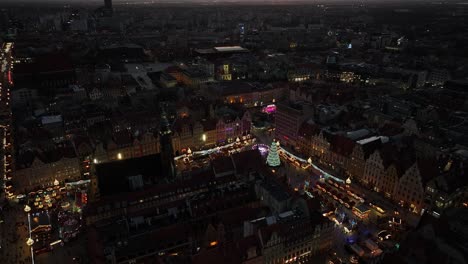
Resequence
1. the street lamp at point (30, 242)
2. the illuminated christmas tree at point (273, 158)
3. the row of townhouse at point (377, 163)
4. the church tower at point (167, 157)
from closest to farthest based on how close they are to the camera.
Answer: the street lamp at point (30, 242), the row of townhouse at point (377, 163), the church tower at point (167, 157), the illuminated christmas tree at point (273, 158)

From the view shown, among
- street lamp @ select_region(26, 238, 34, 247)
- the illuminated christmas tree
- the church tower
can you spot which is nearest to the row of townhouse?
the illuminated christmas tree

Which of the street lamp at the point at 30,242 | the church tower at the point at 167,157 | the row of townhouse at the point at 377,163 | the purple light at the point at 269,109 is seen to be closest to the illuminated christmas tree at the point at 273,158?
the row of townhouse at the point at 377,163

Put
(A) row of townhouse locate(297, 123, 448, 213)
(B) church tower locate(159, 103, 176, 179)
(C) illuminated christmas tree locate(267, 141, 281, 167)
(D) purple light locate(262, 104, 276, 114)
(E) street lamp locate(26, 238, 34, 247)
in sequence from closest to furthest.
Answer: (E) street lamp locate(26, 238, 34, 247)
(A) row of townhouse locate(297, 123, 448, 213)
(B) church tower locate(159, 103, 176, 179)
(C) illuminated christmas tree locate(267, 141, 281, 167)
(D) purple light locate(262, 104, 276, 114)

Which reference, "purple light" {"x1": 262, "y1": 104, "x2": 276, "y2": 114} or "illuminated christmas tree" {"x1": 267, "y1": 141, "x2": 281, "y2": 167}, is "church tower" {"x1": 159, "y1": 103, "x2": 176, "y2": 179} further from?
"purple light" {"x1": 262, "y1": 104, "x2": 276, "y2": 114}

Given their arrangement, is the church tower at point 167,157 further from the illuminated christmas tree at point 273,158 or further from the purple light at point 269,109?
the purple light at point 269,109

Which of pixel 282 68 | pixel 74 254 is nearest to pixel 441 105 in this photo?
pixel 282 68

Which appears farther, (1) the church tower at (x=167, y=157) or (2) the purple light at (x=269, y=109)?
(2) the purple light at (x=269, y=109)

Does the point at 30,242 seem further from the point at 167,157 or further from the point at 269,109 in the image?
the point at 269,109

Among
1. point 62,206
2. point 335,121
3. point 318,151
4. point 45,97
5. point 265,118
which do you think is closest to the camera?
point 62,206

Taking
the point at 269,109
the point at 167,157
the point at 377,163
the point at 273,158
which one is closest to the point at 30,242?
the point at 167,157

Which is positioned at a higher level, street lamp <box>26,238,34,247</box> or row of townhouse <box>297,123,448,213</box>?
row of townhouse <box>297,123,448,213</box>

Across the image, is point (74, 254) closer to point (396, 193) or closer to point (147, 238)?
point (147, 238)
